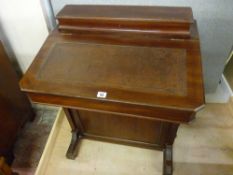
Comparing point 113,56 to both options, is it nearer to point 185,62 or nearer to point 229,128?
point 185,62

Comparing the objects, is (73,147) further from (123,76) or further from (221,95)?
(221,95)

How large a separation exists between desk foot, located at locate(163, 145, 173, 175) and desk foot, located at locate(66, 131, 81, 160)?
0.54m

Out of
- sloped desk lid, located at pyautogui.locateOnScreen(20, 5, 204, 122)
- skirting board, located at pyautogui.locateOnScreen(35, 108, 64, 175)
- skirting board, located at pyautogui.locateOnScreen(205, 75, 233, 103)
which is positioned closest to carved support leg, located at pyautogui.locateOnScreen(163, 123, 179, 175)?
sloped desk lid, located at pyautogui.locateOnScreen(20, 5, 204, 122)

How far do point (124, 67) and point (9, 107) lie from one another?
2.91 feet

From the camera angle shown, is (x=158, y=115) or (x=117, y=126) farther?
(x=117, y=126)

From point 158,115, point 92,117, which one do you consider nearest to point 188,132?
point 92,117

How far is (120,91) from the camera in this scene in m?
0.74

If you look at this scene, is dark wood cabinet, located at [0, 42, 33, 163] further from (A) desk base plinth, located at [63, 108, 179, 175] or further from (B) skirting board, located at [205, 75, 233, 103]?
(B) skirting board, located at [205, 75, 233, 103]

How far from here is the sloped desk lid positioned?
2.34 feet

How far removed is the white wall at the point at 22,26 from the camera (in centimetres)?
116

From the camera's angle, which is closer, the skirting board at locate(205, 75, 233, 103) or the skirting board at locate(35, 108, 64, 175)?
the skirting board at locate(35, 108, 64, 175)

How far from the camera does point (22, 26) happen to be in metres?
1.25

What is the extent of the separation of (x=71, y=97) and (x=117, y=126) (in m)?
0.52

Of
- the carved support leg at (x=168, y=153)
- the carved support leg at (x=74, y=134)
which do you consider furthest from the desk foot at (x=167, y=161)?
the carved support leg at (x=74, y=134)
